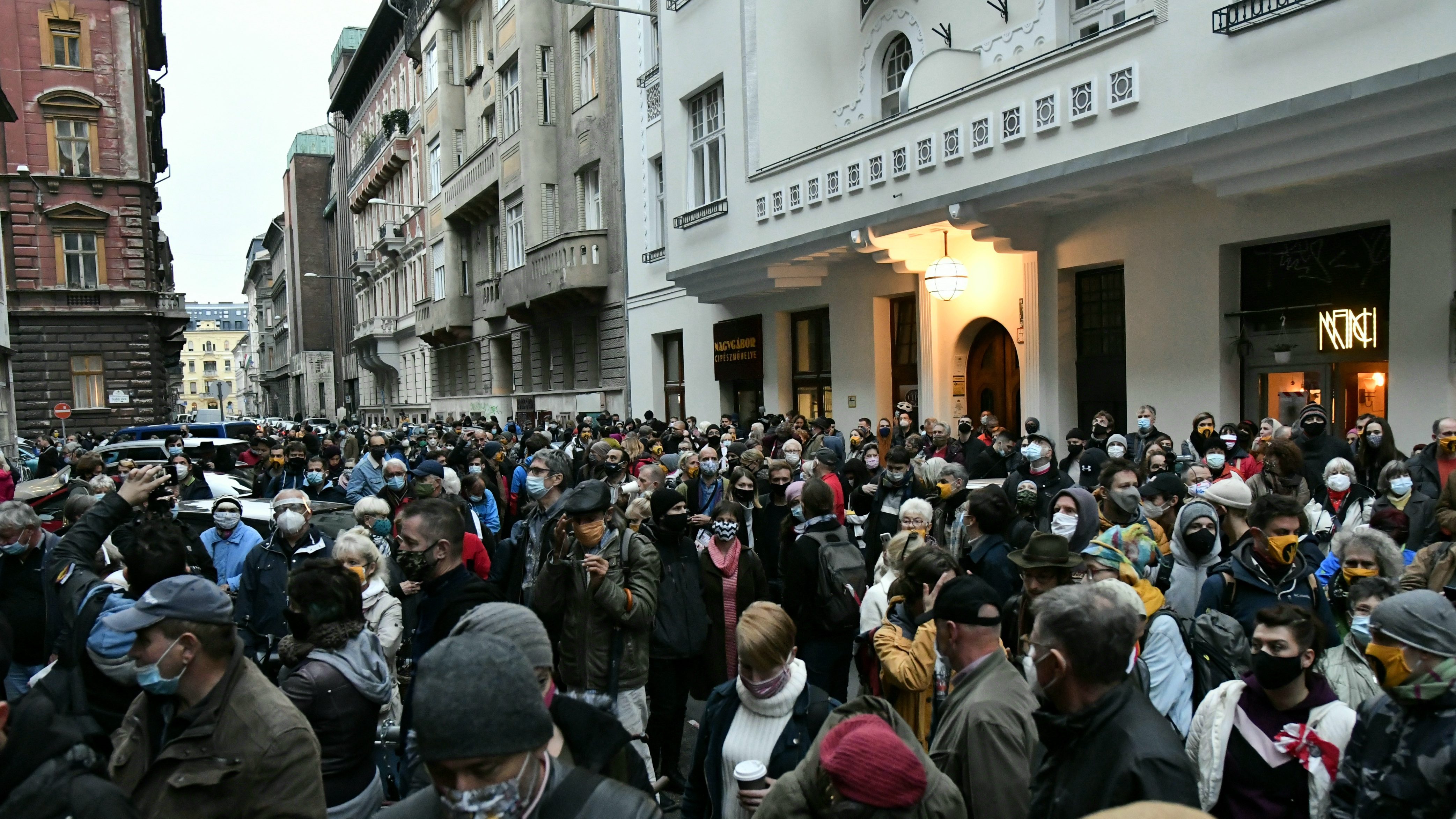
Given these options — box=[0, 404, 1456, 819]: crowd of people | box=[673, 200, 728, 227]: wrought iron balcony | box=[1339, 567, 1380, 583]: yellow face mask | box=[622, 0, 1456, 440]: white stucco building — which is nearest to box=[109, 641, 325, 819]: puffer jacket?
box=[0, 404, 1456, 819]: crowd of people

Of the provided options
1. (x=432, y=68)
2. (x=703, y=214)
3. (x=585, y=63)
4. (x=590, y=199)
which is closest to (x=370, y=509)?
(x=703, y=214)

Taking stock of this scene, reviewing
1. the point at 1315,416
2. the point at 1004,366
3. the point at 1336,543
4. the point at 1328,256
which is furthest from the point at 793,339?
the point at 1336,543

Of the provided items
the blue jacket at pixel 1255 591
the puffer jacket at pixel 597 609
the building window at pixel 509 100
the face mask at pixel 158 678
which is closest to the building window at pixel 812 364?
the building window at pixel 509 100

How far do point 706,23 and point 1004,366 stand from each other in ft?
29.2

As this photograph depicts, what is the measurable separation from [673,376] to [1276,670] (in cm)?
2239

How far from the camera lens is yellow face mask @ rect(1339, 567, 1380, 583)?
4770mm

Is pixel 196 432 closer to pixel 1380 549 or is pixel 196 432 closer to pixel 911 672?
pixel 911 672

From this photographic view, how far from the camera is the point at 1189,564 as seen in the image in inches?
204

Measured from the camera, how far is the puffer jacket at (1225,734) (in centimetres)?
315

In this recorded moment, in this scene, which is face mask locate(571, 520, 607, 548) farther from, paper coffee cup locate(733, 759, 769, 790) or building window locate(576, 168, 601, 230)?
building window locate(576, 168, 601, 230)

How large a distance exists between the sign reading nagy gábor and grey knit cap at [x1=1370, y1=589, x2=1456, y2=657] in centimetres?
1835

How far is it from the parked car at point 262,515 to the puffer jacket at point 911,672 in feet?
14.1

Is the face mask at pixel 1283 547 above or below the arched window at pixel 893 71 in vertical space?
below

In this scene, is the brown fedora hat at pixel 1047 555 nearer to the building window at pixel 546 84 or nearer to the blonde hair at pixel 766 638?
the blonde hair at pixel 766 638
